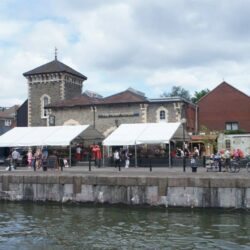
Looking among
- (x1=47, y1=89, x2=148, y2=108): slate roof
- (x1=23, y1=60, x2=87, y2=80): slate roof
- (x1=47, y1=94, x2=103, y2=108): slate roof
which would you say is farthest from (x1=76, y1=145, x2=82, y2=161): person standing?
(x1=23, y1=60, x2=87, y2=80): slate roof

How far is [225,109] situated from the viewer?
180 feet

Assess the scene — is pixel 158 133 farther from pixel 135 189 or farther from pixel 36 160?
pixel 135 189

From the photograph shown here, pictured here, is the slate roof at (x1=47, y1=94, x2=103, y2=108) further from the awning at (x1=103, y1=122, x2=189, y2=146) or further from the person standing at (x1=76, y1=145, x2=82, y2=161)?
the awning at (x1=103, y1=122, x2=189, y2=146)

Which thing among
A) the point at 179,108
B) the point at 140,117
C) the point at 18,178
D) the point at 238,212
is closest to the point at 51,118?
the point at 140,117

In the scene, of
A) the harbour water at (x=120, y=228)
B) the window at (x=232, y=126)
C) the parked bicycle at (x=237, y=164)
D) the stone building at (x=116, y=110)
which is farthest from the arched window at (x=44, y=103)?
the harbour water at (x=120, y=228)

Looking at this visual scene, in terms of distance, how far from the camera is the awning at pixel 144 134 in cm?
2820

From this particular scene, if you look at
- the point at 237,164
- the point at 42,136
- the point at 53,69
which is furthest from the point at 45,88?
the point at 237,164

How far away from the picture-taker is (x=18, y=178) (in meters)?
21.9

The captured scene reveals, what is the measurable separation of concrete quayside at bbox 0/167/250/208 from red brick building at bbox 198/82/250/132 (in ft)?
114

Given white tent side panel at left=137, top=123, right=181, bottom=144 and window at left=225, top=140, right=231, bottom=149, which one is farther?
window at left=225, top=140, right=231, bottom=149

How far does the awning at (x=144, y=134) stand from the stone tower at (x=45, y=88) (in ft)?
59.4

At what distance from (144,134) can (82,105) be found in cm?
1493

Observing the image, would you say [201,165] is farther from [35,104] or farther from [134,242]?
[35,104]

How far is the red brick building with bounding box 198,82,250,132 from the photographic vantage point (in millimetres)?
54000
